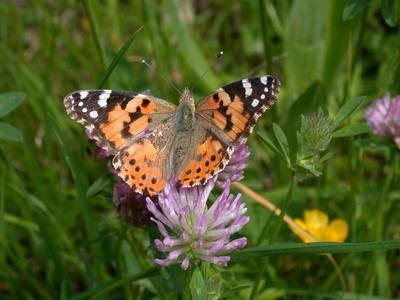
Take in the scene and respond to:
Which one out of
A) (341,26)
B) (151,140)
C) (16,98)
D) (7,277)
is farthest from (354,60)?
(7,277)

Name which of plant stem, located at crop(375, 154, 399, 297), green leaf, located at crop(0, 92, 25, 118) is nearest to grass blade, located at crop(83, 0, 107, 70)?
green leaf, located at crop(0, 92, 25, 118)

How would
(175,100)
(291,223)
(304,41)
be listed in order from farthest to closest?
(304,41) < (175,100) < (291,223)

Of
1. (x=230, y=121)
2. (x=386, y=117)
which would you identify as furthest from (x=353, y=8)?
(x=230, y=121)

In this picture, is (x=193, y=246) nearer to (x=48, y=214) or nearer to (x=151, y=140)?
(x=151, y=140)

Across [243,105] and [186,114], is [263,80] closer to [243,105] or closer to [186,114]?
[243,105]

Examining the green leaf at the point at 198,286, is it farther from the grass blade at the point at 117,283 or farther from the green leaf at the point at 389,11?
the green leaf at the point at 389,11

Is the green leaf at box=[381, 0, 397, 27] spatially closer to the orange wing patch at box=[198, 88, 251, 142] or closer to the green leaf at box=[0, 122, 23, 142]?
the orange wing patch at box=[198, 88, 251, 142]

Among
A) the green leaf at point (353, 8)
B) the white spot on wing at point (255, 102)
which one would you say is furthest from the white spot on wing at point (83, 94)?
the green leaf at point (353, 8)

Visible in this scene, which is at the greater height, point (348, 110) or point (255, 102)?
point (255, 102)
